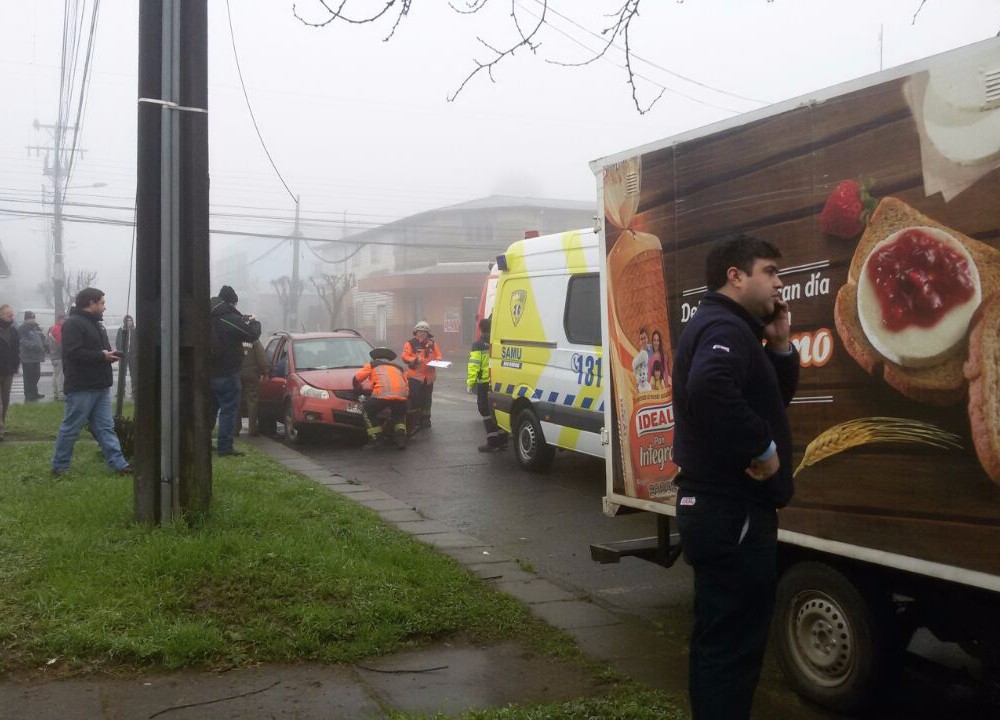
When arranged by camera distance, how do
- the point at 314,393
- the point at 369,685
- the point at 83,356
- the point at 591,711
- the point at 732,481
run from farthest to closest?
the point at 314,393
the point at 83,356
the point at 369,685
the point at 591,711
the point at 732,481

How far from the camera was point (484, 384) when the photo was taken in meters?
13.8

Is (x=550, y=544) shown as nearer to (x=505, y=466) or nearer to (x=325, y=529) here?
(x=325, y=529)

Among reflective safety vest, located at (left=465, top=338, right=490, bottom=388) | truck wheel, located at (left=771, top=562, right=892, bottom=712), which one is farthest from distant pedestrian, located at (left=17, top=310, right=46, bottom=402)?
truck wheel, located at (left=771, top=562, right=892, bottom=712)

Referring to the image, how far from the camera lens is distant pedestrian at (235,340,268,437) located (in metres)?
13.9

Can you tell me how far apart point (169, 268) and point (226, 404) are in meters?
5.29

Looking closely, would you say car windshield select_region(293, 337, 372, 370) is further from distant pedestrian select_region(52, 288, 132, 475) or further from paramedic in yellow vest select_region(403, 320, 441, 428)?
distant pedestrian select_region(52, 288, 132, 475)

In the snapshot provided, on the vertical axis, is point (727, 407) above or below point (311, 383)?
above

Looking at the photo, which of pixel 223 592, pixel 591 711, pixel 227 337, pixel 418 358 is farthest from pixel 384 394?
pixel 591 711

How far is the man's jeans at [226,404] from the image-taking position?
11.5 meters

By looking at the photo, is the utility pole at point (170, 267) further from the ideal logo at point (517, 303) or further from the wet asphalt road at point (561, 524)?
the ideal logo at point (517, 303)

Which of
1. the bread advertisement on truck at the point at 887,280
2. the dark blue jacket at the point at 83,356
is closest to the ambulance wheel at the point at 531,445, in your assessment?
the dark blue jacket at the point at 83,356

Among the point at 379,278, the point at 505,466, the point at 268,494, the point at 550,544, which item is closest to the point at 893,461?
the point at 550,544

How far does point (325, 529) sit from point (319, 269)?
229ft

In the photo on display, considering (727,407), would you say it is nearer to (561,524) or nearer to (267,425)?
(561,524)
